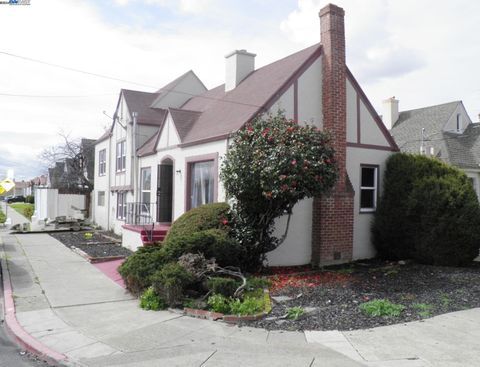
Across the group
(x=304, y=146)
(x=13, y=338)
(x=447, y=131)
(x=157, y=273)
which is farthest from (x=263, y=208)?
(x=447, y=131)

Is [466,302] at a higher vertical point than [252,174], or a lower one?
lower

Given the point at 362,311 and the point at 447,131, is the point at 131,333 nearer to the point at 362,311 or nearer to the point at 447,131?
the point at 362,311

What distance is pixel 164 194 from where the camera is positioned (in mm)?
16688

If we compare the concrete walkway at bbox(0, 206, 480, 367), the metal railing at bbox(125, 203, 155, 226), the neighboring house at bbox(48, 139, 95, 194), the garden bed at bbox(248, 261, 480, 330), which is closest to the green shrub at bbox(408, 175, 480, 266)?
the garden bed at bbox(248, 261, 480, 330)

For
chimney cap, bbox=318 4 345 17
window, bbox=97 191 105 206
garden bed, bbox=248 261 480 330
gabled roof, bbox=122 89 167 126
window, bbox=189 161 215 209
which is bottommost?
garden bed, bbox=248 261 480 330

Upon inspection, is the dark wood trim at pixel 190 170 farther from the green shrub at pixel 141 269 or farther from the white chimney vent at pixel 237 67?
the white chimney vent at pixel 237 67

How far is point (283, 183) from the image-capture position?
9.31 metres

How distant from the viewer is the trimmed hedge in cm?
1158

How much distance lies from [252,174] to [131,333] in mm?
4513

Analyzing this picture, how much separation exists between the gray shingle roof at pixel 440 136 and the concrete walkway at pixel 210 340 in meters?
16.9

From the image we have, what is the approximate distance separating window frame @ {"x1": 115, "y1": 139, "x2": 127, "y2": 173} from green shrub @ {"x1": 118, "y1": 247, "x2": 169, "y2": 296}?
12133 mm

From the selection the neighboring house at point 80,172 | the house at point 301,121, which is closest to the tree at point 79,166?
the neighboring house at point 80,172

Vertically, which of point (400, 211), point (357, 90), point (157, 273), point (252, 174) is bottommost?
point (157, 273)

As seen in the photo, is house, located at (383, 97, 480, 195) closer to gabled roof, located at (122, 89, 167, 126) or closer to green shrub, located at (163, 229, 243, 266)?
gabled roof, located at (122, 89, 167, 126)
